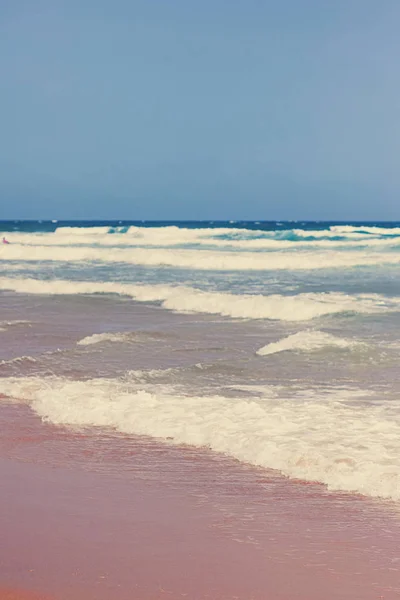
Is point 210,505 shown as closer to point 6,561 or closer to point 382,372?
point 6,561

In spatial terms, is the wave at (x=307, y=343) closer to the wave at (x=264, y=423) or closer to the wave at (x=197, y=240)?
the wave at (x=264, y=423)

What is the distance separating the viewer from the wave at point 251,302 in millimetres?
14445

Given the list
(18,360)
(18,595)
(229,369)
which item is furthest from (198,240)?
(18,595)

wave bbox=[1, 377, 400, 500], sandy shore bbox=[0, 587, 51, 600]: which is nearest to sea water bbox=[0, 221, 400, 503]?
wave bbox=[1, 377, 400, 500]

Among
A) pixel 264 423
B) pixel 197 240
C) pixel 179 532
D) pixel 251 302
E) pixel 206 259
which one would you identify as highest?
pixel 197 240

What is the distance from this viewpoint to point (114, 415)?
6871 mm

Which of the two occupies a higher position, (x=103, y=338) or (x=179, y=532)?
(x=103, y=338)

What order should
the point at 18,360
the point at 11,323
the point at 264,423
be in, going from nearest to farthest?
the point at 264,423 → the point at 18,360 → the point at 11,323

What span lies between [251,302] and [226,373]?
628cm

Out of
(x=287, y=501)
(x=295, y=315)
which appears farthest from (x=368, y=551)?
(x=295, y=315)

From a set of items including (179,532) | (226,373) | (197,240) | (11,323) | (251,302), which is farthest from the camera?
(197,240)

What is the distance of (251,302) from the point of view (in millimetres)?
15180

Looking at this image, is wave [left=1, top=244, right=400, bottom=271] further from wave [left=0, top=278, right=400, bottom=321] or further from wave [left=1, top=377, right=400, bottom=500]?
wave [left=1, top=377, right=400, bottom=500]

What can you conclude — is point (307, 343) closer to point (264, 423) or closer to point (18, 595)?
point (264, 423)
